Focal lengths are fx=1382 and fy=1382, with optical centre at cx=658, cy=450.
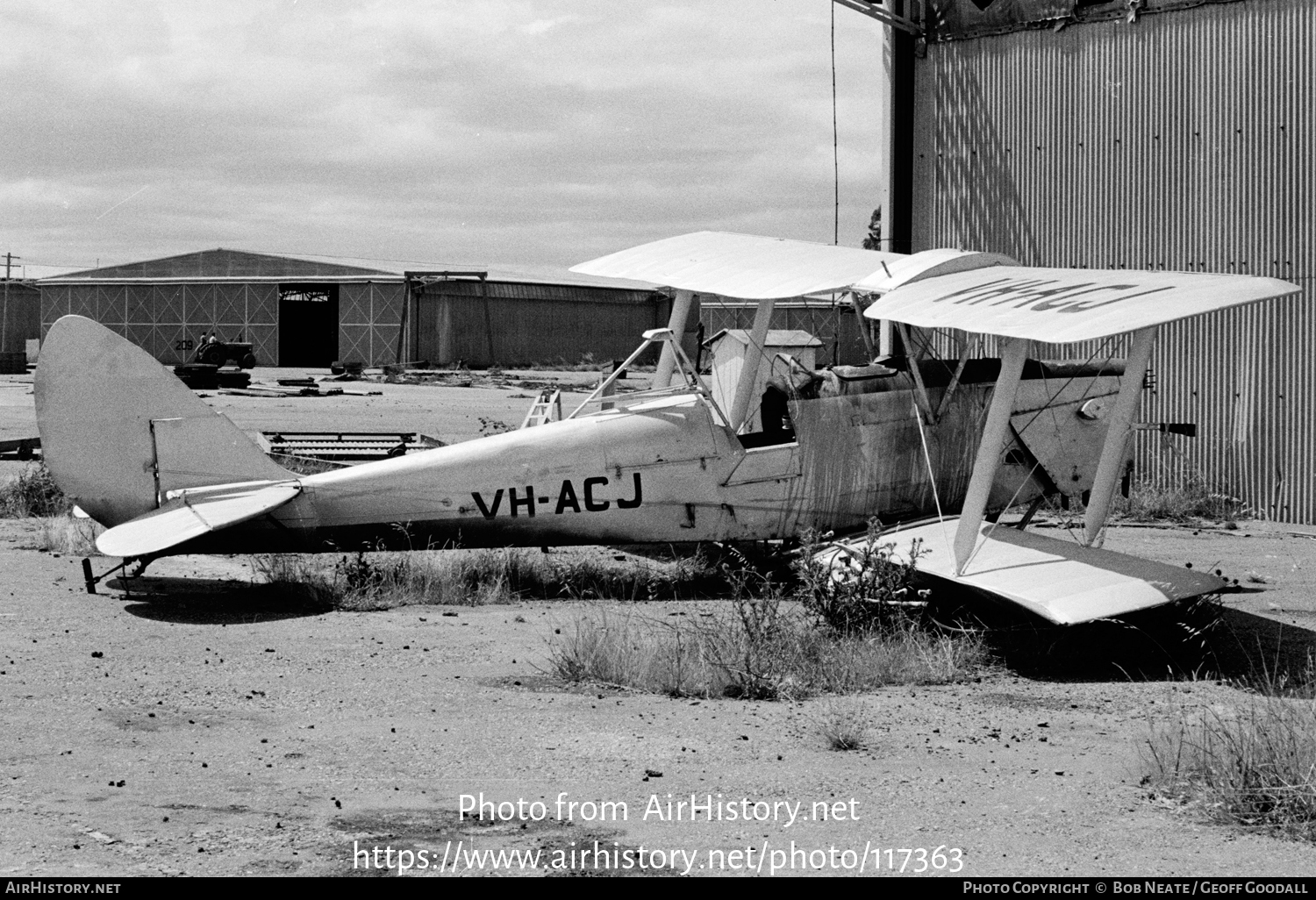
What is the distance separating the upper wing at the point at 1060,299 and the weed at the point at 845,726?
2.36 meters

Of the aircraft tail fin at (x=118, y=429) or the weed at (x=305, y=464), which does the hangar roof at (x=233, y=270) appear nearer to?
the weed at (x=305, y=464)

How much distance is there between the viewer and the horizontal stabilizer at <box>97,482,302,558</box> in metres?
8.97

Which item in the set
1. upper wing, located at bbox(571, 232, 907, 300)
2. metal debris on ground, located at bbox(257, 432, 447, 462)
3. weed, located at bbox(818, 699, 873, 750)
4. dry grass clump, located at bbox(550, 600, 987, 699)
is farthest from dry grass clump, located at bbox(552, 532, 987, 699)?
metal debris on ground, located at bbox(257, 432, 447, 462)

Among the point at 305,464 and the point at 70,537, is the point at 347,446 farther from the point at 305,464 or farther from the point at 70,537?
the point at 70,537

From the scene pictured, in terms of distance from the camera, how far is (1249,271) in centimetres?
1561

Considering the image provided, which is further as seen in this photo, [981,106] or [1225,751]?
[981,106]

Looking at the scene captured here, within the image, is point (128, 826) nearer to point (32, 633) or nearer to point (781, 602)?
point (32, 633)

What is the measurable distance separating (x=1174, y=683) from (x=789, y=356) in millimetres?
4123

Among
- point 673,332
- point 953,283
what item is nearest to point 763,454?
point 673,332

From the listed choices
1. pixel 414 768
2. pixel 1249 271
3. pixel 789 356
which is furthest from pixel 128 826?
pixel 1249 271

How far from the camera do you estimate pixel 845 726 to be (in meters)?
6.55

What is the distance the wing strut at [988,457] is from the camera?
29.1ft

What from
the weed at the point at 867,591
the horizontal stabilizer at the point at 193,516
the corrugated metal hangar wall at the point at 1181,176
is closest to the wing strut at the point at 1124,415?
the weed at the point at 867,591

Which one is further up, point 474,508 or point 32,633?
point 474,508
